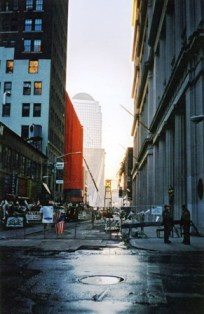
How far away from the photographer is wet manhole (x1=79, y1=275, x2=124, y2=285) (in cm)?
858

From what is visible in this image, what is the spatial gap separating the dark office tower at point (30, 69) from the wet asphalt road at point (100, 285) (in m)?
53.6

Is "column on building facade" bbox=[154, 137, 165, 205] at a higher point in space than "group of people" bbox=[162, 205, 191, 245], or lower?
higher

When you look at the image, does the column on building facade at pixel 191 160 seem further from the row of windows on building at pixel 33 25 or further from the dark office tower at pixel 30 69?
the row of windows on building at pixel 33 25

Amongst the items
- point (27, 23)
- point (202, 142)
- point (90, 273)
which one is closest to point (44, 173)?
point (27, 23)

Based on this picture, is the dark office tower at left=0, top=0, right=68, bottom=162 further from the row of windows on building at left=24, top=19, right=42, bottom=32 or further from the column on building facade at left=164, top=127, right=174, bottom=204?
the column on building facade at left=164, top=127, right=174, bottom=204

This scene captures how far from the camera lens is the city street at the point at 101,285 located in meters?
6.43

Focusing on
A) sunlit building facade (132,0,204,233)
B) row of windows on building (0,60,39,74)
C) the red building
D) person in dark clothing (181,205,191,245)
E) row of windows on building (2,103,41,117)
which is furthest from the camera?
the red building

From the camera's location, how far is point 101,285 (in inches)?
327

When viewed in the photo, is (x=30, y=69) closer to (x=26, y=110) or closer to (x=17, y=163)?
(x=26, y=110)

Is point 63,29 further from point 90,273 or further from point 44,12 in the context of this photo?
point 90,273

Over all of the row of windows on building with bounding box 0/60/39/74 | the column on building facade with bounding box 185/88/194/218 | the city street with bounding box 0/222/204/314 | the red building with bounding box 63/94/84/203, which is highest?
the row of windows on building with bounding box 0/60/39/74

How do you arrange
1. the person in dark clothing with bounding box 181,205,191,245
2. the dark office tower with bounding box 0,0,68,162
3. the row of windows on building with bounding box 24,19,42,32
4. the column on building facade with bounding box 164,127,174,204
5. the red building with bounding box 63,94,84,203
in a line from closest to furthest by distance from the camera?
the person in dark clothing with bounding box 181,205,191,245, the column on building facade with bounding box 164,127,174,204, the dark office tower with bounding box 0,0,68,162, the row of windows on building with bounding box 24,19,42,32, the red building with bounding box 63,94,84,203

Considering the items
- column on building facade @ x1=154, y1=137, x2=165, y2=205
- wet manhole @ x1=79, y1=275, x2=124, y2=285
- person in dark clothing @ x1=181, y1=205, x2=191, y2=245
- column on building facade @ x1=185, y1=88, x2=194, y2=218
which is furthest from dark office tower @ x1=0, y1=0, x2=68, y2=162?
wet manhole @ x1=79, y1=275, x2=124, y2=285

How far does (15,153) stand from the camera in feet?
153
